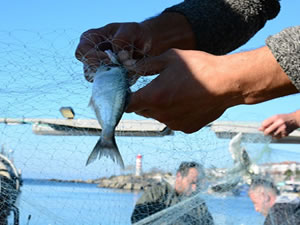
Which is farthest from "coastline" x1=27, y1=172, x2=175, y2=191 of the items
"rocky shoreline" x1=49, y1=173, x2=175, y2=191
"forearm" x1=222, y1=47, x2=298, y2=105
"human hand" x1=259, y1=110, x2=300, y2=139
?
"forearm" x1=222, y1=47, x2=298, y2=105

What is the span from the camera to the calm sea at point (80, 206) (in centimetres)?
203

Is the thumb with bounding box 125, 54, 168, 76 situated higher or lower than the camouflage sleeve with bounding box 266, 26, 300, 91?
higher

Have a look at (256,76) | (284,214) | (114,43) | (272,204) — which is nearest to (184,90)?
(256,76)

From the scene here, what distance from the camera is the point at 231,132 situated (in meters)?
2.43

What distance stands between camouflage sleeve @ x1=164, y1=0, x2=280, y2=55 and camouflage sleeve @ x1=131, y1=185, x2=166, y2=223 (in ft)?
3.64

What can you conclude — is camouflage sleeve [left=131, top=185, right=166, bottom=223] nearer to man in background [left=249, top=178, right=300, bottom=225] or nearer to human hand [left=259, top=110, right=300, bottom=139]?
man in background [left=249, top=178, right=300, bottom=225]

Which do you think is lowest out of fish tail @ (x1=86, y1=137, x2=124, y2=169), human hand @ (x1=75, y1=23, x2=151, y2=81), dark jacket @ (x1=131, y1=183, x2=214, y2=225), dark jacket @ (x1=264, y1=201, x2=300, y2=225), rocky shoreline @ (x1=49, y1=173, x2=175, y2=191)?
dark jacket @ (x1=264, y1=201, x2=300, y2=225)

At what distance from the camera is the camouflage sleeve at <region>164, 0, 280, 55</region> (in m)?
1.54

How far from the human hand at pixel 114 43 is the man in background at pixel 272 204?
1616mm

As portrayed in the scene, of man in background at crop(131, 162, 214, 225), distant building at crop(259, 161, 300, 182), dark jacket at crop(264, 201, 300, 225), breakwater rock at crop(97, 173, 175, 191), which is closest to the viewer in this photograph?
breakwater rock at crop(97, 173, 175, 191)

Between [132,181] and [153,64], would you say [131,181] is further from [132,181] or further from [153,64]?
[153,64]

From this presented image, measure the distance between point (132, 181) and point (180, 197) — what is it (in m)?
0.28

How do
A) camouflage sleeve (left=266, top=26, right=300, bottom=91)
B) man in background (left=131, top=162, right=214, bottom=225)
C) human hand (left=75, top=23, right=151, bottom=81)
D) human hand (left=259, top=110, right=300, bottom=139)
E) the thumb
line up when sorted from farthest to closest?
human hand (left=259, top=110, right=300, bottom=139) → man in background (left=131, top=162, right=214, bottom=225) → human hand (left=75, top=23, right=151, bottom=81) → the thumb → camouflage sleeve (left=266, top=26, right=300, bottom=91)

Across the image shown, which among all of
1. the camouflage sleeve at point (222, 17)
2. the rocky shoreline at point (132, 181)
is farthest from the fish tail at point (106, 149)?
the rocky shoreline at point (132, 181)
